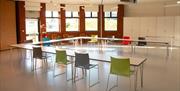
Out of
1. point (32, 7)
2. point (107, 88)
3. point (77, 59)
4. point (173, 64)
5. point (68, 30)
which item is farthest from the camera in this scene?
point (68, 30)

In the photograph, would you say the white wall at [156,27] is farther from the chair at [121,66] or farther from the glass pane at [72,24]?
the chair at [121,66]

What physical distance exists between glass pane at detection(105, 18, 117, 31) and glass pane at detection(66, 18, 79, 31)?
215 cm

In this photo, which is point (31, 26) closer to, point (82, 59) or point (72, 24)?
point (72, 24)

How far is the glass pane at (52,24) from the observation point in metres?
14.4

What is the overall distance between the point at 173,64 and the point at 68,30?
8606 millimetres

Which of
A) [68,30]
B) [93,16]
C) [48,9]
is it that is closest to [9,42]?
[48,9]

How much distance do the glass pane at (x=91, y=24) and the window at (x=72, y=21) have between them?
72 cm

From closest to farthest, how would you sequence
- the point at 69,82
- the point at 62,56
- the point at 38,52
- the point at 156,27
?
1. the point at 69,82
2. the point at 62,56
3. the point at 38,52
4. the point at 156,27

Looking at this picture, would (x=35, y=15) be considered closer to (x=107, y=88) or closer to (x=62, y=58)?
(x=62, y=58)

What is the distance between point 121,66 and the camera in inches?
181

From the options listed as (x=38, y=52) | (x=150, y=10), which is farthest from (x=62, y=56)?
(x=150, y=10)

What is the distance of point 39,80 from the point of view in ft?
18.9

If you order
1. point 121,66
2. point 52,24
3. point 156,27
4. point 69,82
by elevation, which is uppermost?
point 52,24

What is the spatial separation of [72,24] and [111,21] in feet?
9.17
